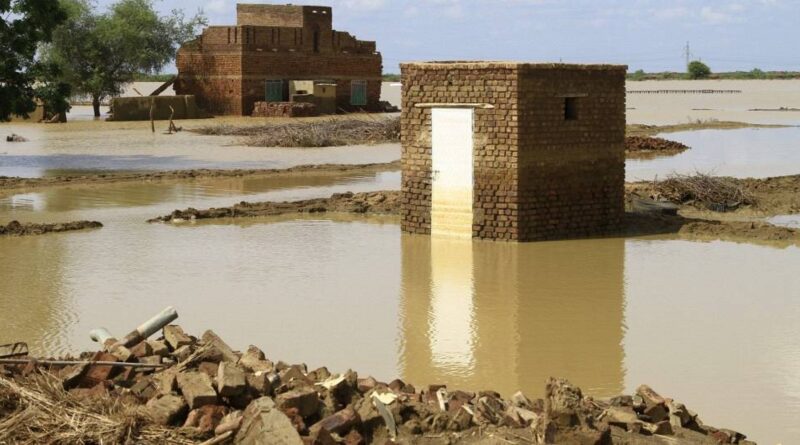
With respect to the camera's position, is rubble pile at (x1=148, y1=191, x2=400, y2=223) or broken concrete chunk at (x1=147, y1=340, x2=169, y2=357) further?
rubble pile at (x1=148, y1=191, x2=400, y2=223)

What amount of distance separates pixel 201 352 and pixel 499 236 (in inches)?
354

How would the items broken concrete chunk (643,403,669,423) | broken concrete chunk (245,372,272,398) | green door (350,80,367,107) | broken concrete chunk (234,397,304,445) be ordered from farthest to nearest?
green door (350,80,367,107), broken concrete chunk (643,403,669,423), broken concrete chunk (245,372,272,398), broken concrete chunk (234,397,304,445)

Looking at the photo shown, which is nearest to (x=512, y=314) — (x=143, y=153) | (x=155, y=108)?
(x=143, y=153)

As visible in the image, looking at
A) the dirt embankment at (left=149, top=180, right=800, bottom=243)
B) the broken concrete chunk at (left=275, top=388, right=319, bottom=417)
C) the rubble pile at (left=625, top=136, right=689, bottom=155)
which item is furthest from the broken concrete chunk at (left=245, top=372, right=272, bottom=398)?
the rubble pile at (left=625, top=136, right=689, bottom=155)

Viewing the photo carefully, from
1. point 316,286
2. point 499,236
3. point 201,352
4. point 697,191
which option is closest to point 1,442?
point 201,352

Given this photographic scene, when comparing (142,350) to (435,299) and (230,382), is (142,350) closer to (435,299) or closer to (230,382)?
(230,382)

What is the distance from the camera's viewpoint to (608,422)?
735 cm

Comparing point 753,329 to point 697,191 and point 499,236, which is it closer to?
point 499,236

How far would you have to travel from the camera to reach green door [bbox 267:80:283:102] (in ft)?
144

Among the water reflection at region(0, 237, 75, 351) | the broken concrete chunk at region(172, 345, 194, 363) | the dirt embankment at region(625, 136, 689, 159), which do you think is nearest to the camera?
the broken concrete chunk at region(172, 345, 194, 363)

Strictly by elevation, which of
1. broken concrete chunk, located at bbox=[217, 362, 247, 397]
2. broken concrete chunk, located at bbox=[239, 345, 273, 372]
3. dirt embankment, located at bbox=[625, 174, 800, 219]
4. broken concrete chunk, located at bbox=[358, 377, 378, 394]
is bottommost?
broken concrete chunk, located at bbox=[358, 377, 378, 394]

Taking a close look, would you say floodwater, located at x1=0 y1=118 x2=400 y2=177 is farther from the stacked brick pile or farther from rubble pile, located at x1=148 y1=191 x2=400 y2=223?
rubble pile, located at x1=148 y1=191 x2=400 y2=223

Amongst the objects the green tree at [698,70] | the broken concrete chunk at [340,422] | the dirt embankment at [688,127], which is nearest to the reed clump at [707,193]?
the broken concrete chunk at [340,422]

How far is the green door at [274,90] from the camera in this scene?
43.9 metres
